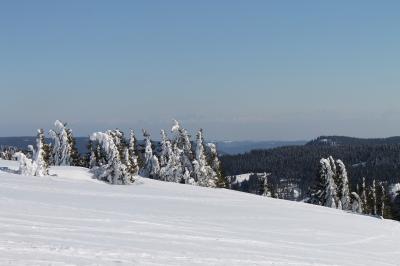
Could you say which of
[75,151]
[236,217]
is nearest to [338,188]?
[75,151]

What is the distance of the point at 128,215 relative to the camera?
21.7 metres

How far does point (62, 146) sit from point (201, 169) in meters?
16.4

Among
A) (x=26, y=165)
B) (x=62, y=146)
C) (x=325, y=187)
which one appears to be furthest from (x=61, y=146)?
(x=325, y=187)

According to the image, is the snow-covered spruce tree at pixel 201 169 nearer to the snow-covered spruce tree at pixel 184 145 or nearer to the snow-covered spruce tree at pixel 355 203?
the snow-covered spruce tree at pixel 184 145

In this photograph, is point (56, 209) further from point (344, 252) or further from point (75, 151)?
point (75, 151)

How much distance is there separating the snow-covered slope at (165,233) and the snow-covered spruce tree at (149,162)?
98.3 feet

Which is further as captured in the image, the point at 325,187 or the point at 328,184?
the point at 325,187

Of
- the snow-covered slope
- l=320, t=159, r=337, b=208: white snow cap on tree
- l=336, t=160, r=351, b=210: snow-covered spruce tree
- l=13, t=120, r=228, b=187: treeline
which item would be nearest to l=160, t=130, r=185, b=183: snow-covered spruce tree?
l=13, t=120, r=228, b=187: treeline

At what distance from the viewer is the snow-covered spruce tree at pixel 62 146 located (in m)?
57.7

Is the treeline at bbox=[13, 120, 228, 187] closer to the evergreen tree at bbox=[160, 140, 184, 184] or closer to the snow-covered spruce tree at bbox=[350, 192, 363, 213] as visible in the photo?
the evergreen tree at bbox=[160, 140, 184, 184]

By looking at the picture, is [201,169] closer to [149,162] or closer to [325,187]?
[149,162]

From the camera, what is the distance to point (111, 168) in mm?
44906

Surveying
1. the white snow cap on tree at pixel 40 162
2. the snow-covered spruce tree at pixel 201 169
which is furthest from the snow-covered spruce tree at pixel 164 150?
the white snow cap on tree at pixel 40 162

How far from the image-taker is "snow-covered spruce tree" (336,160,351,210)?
2564 inches
